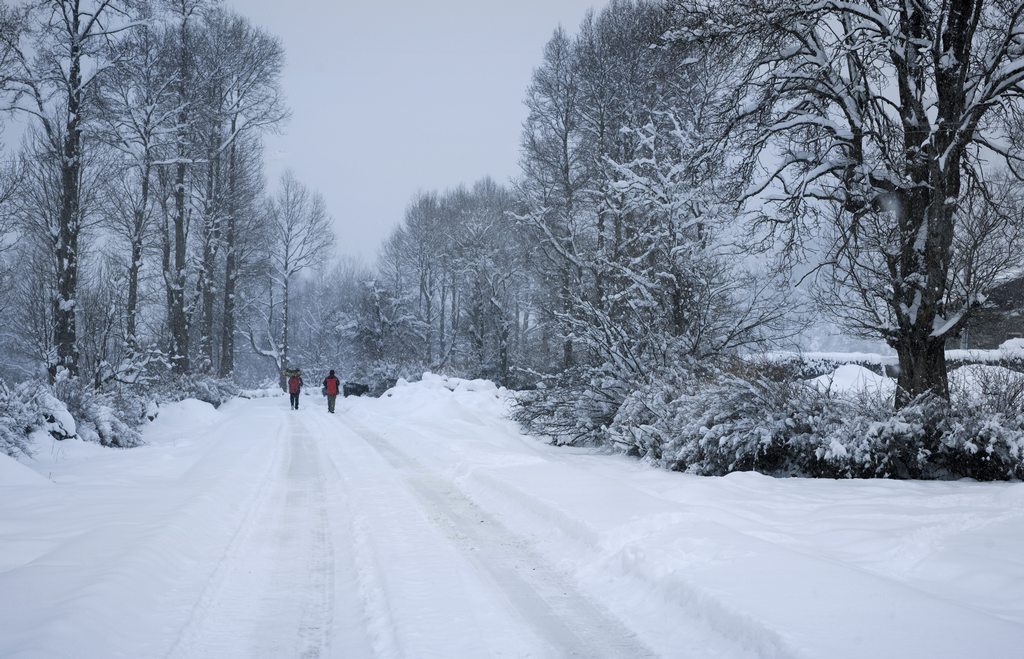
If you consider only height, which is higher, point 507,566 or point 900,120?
point 900,120

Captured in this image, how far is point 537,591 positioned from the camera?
4.52 meters

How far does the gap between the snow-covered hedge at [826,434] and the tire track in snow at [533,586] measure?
347 centimetres

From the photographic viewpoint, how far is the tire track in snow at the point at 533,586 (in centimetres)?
368

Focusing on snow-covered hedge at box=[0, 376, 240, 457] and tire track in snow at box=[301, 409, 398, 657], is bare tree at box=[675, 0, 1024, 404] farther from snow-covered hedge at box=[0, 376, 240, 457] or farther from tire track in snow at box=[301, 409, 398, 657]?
snow-covered hedge at box=[0, 376, 240, 457]

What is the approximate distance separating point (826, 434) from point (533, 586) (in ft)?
16.7

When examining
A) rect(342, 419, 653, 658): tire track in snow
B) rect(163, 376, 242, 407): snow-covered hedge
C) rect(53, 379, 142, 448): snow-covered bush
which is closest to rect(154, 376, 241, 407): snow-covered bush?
rect(163, 376, 242, 407): snow-covered hedge

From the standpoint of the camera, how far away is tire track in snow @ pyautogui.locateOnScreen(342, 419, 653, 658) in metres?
3.68

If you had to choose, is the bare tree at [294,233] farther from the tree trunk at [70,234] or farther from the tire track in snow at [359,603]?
the tire track in snow at [359,603]

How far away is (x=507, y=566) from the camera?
5074mm

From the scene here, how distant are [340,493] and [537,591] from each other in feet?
13.7

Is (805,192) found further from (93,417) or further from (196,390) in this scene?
(196,390)

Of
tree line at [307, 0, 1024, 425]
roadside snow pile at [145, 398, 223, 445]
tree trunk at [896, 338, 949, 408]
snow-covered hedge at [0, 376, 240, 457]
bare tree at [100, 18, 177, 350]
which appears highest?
bare tree at [100, 18, 177, 350]

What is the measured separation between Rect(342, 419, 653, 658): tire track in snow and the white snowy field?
22 mm

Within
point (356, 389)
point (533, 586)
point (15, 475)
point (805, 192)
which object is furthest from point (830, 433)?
point (356, 389)
